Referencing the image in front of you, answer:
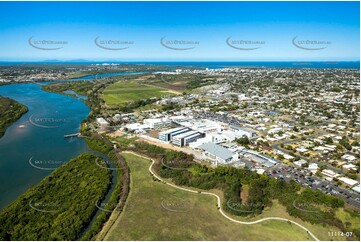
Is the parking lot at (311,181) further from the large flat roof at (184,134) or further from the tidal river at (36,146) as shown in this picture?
the tidal river at (36,146)

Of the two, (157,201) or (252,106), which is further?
(252,106)

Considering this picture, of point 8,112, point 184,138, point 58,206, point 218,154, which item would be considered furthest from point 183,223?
point 8,112

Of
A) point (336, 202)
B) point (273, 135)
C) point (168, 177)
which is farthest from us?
point (273, 135)

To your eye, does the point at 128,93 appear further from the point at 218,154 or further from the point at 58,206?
the point at 58,206

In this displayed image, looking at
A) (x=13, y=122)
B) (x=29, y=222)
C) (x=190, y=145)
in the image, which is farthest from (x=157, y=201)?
(x=13, y=122)

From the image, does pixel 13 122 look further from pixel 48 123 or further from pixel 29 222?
pixel 29 222

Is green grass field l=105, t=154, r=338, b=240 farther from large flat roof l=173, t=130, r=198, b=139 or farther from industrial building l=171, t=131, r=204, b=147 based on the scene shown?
large flat roof l=173, t=130, r=198, b=139
